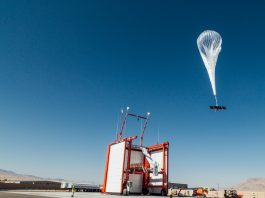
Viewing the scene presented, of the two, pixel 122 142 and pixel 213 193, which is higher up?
pixel 122 142

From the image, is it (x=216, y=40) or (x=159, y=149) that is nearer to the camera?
(x=216, y=40)

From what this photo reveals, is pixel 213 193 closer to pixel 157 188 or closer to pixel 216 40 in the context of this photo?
pixel 157 188

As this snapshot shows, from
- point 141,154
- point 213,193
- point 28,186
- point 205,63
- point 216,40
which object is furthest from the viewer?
point 28,186

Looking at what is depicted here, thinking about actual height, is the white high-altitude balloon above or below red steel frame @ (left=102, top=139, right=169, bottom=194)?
above

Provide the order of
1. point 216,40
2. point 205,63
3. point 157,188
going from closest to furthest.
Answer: point 216,40
point 205,63
point 157,188

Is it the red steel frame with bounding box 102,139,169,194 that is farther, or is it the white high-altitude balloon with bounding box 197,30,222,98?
the red steel frame with bounding box 102,139,169,194

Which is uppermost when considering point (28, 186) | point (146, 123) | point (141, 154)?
point (146, 123)

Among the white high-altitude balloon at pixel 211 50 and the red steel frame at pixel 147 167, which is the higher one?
the white high-altitude balloon at pixel 211 50

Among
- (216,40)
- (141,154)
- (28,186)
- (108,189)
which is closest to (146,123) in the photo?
(141,154)

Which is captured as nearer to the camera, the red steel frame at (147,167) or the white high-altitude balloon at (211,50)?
the white high-altitude balloon at (211,50)

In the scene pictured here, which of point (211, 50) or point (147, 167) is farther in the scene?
point (147, 167)
